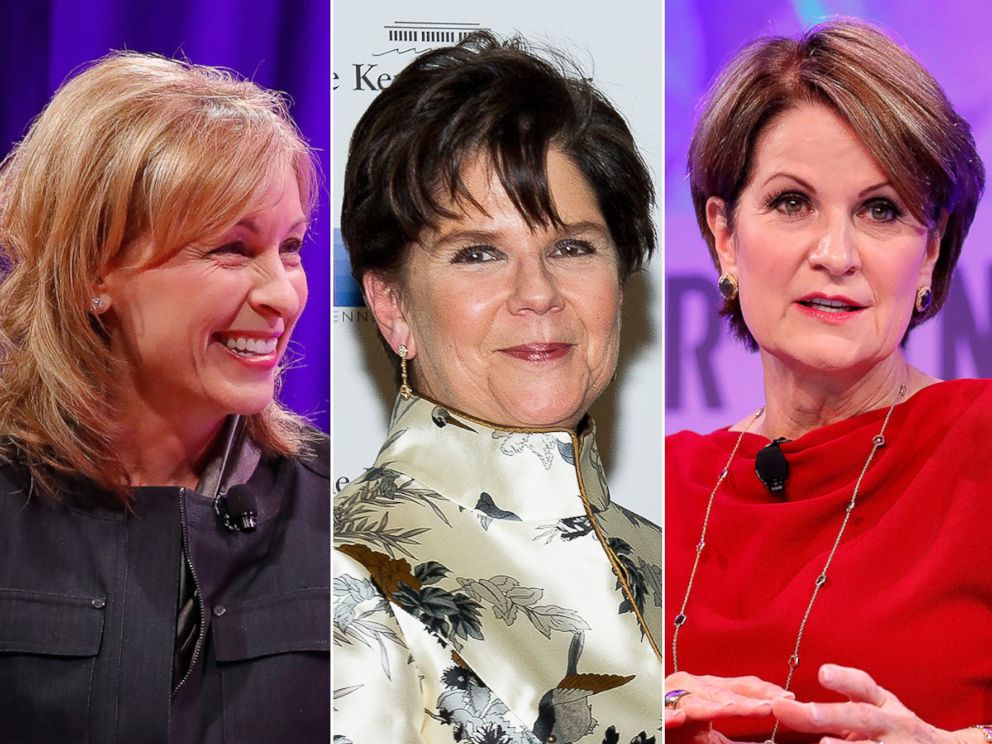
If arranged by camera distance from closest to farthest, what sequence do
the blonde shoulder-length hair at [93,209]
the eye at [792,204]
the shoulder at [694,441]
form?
the blonde shoulder-length hair at [93,209], the eye at [792,204], the shoulder at [694,441]

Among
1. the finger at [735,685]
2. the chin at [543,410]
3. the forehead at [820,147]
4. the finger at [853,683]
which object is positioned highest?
the forehead at [820,147]

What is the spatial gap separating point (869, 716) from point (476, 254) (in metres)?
0.90

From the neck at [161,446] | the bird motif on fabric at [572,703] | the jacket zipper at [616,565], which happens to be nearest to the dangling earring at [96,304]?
the neck at [161,446]

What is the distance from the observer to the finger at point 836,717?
1.77m

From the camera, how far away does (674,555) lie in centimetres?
193

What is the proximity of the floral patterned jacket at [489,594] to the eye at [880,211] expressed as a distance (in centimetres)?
56

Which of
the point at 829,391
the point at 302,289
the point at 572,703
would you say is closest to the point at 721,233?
the point at 829,391

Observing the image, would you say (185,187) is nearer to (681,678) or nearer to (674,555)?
(674,555)

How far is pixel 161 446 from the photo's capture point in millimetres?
1878

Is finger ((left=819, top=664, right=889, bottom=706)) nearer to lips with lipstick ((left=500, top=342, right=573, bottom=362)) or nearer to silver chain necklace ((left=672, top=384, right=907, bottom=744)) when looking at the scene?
silver chain necklace ((left=672, top=384, right=907, bottom=744))

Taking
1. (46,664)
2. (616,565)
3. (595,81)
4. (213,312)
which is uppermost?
(595,81)

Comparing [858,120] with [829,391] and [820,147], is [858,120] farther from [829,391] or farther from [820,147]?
[829,391]

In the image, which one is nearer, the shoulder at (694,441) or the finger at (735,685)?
the finger at (735,685)

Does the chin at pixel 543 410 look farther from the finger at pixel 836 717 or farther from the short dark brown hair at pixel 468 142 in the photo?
the finger at pixel 836 717
